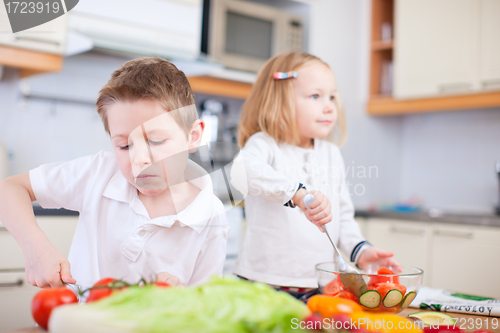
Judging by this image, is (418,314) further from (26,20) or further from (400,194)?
(400,194)

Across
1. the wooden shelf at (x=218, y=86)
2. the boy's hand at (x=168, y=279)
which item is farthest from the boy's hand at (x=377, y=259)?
the wooden shelf at (x=218, y=86)

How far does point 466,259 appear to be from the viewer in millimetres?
1849

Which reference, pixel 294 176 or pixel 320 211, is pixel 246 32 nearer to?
pixel 294 176

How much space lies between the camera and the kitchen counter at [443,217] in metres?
1.83

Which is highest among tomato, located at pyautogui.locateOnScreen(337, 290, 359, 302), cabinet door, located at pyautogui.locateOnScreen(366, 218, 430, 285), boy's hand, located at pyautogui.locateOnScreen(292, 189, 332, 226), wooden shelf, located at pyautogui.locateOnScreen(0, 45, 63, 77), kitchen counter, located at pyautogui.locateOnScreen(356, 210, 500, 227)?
wooden shelf, located at pyautogui.locateOnScreen(0, 45, 63, 77)

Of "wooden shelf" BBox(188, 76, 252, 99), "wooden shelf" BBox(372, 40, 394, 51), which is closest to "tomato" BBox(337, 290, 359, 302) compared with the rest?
"wooden shelf" BBox(188, 76, 252, 99)

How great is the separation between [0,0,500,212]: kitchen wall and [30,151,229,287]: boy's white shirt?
1312mm

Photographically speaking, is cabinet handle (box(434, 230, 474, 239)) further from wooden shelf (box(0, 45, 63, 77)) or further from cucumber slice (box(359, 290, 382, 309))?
wooden shelf (box(0, 45, 63, 77))

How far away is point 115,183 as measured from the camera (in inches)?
30.6

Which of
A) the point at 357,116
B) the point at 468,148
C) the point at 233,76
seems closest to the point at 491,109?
the point at 468,148

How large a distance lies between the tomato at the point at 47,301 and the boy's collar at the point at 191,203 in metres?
0.27

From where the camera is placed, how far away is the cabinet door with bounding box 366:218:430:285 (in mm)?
1979

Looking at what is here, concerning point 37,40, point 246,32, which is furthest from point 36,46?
point 246,32

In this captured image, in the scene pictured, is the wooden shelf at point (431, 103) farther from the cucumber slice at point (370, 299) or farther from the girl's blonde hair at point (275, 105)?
the cucumber slice at point (370, 299)
